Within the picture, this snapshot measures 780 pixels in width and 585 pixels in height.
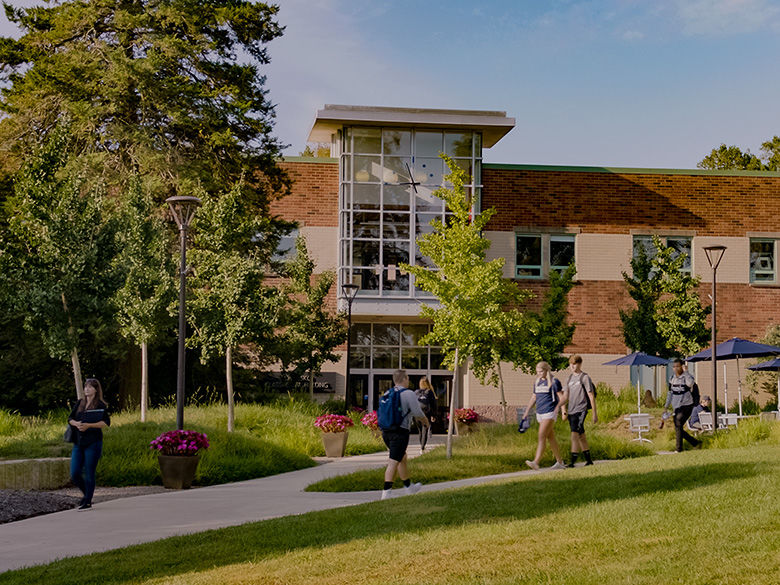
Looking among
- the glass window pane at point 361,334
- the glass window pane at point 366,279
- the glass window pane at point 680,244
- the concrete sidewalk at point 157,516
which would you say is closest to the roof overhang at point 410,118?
the glass window pane at point 366,279

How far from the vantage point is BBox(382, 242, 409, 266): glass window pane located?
36406mm

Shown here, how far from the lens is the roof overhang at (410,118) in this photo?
117 ft

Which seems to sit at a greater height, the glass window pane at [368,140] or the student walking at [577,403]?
the glass window pane at [368,140]

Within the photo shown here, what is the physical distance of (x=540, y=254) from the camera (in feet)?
126

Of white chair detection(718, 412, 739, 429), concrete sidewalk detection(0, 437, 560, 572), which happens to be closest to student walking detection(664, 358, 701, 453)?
concrete sidewalk detection(0, 437, 560, 572)

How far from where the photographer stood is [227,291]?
2338 centimetres

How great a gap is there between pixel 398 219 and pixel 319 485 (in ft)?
70.1

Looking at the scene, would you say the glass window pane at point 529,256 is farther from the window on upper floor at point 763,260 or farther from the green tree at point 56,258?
the green tree at point 56,258

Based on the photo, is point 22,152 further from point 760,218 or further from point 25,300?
point 760,218

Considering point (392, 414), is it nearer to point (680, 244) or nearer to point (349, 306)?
point (349, 306)

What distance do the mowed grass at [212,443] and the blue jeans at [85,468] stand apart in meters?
3.41

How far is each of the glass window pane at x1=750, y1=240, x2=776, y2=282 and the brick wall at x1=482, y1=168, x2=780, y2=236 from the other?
668 mm

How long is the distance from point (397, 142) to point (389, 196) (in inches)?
78.1

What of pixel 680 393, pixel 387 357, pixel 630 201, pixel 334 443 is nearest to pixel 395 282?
pixel 387 357
